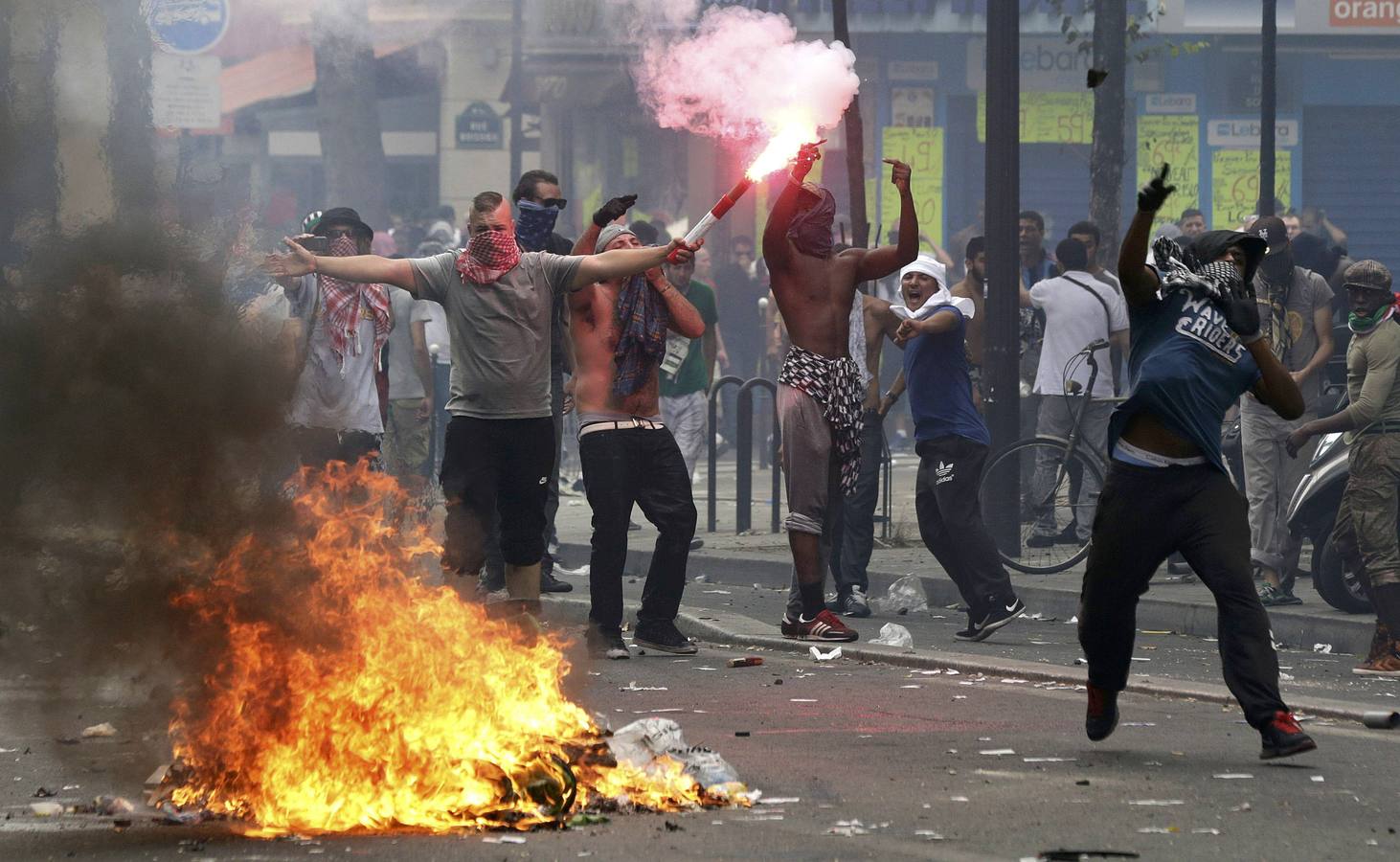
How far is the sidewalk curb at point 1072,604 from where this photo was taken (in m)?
9.95

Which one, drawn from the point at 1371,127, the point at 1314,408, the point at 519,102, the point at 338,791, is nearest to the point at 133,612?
the point at 338,791

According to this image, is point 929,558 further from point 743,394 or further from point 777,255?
point 777,255

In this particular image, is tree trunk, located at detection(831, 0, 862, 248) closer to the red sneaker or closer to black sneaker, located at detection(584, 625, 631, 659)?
the red sneaker

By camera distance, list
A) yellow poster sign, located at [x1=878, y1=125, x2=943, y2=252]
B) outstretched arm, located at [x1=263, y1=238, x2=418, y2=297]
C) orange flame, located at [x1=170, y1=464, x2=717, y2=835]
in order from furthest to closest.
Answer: yellow poster sign, located at [x1=878, y1=125, x2=943, y2=252]
outstretched arm, located at [x1=263, y1=238, x2=418, y2=297]
orange flame, located at [x1=170, y1=464, x2=717, y2=835]

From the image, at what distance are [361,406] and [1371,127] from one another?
72.2ft

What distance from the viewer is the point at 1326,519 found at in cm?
1071

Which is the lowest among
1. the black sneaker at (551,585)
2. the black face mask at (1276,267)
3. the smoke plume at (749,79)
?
the black sneaker at (551,585)

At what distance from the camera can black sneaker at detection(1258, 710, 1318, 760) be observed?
6.42 metres

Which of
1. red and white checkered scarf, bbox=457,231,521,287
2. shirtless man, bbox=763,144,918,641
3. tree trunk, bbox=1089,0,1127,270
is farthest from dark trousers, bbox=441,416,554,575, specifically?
tree trunk, bbox=1089,0,1127,270

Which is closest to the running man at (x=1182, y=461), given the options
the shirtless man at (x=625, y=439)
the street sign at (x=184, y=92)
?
the shirtless man at (x=625, y=439)

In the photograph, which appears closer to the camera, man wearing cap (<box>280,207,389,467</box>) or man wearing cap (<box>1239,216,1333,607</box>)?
man wearing cap (<box>280,207,389,467</box>)

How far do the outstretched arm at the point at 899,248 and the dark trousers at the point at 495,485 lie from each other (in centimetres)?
164

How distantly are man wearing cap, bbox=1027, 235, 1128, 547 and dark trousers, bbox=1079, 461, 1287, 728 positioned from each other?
628cm

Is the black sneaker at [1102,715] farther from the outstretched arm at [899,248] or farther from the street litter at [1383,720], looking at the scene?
the outstretched arm at [899,248]
